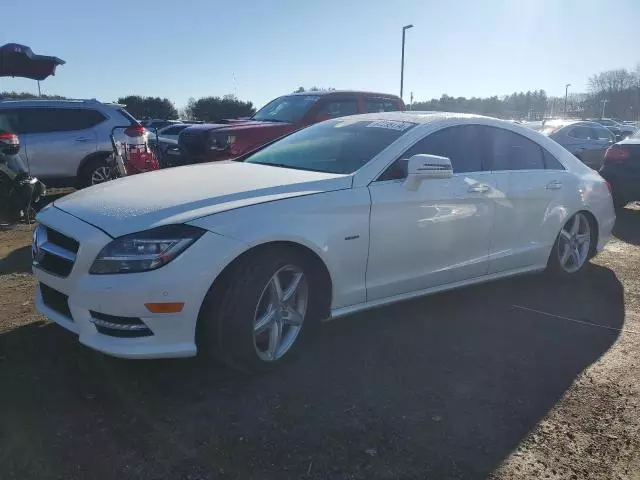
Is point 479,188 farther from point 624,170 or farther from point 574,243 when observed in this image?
point 624,170

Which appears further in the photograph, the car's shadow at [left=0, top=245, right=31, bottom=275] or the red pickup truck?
the red pickup truck

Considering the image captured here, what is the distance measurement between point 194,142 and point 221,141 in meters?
0.46

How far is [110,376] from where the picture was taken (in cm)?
323

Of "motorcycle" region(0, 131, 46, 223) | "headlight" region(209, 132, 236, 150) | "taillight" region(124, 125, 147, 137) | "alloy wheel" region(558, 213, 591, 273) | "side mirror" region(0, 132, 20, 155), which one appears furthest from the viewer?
"taillight" region(124, 125, 147, 137)

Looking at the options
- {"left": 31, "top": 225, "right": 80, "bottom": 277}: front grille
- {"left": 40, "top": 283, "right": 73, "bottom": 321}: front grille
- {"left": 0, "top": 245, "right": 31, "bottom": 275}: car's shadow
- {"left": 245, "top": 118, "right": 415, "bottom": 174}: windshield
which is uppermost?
{"left": 245, "top": 118, "right": 415, "bottom": 174}: windshield

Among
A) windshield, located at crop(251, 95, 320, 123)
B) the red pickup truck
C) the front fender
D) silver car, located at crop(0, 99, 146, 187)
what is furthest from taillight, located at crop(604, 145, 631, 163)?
silver car, located at crop(0, 99, 146, 187)

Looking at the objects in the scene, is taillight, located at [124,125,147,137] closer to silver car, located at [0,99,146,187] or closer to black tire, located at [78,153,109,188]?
silver car, located at [0,99,146,187]

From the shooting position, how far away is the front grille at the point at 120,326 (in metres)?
2.93

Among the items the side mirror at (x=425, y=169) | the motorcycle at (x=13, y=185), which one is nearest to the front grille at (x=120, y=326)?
the side mirror at (x=425, y=169)

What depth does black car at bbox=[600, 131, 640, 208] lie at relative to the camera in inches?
339

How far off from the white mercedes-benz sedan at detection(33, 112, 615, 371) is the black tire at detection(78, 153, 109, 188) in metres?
5.28

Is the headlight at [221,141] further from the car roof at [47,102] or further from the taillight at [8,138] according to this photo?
the taillight at [8,138]

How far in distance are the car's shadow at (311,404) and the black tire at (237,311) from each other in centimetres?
19

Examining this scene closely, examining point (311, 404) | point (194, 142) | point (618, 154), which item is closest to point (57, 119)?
point (194, 142)
